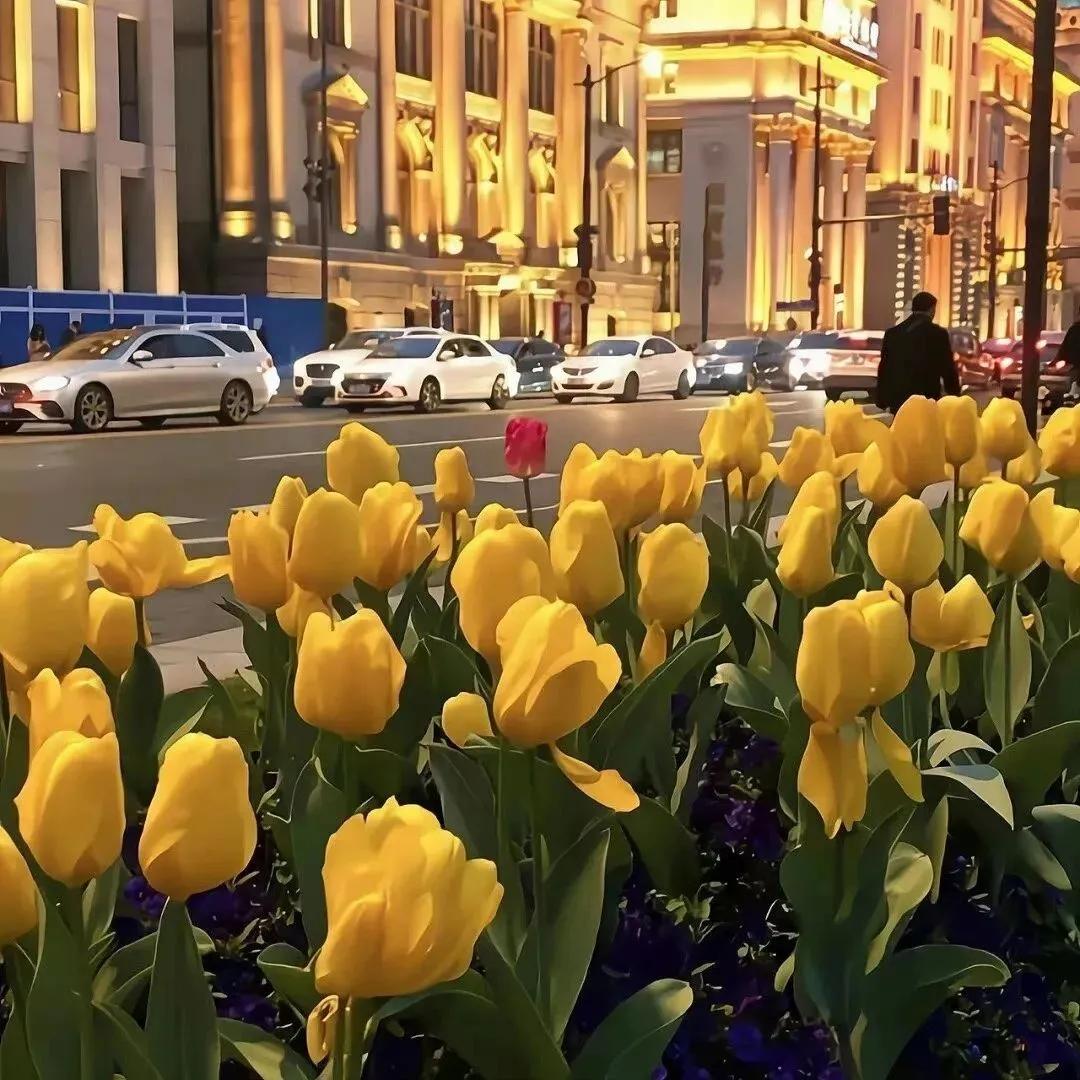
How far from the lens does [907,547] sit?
2252 mm

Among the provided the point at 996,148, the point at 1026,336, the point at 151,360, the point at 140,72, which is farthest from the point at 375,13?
the point at 996,148

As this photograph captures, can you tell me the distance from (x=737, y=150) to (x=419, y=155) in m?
28.1

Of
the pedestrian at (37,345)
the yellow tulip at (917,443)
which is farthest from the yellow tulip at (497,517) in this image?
the pedestrian at (37,345)

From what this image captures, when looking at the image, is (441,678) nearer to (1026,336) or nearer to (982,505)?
(982,505)

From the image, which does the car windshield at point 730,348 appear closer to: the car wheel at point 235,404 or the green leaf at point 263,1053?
the car wheel at point 235,404

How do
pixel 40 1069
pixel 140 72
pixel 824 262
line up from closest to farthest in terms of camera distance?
pixel 40 1069, pixel 140 72, pixel 824 262

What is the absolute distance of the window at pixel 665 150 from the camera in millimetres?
A: 75062

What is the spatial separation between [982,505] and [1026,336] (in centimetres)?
646

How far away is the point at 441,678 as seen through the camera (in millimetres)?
2285

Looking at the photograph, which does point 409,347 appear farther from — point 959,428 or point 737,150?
point 737,150

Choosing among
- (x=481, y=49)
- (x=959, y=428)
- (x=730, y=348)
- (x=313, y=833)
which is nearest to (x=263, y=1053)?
(x=313, y=833)

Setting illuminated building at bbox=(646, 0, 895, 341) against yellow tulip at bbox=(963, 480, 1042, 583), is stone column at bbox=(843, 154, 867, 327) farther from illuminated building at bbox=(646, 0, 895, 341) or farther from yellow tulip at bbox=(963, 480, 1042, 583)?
yellow tulip at bbox=(963, 480, 1042, 583)

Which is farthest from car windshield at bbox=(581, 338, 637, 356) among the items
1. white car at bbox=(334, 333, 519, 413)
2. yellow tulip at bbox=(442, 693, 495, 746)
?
yellow tulip at bbox=(442, 693, 495, 746)

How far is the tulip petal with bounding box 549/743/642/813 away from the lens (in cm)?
154
